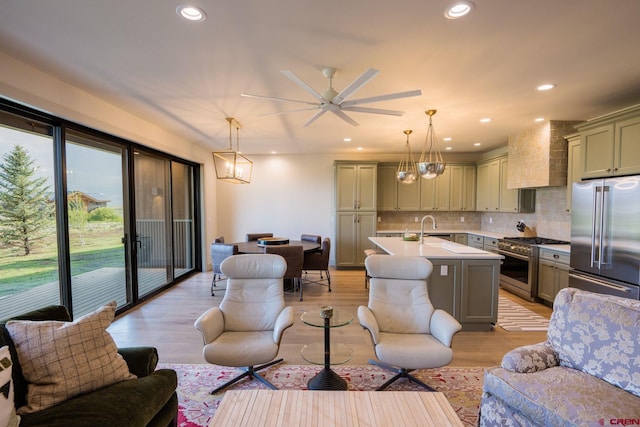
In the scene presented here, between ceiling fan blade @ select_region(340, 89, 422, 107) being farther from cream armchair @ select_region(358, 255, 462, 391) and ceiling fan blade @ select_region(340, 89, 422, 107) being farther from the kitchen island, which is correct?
the kitchen island

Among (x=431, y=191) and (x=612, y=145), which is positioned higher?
(x=612, y=145)

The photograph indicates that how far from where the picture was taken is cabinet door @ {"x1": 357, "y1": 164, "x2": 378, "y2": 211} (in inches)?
237

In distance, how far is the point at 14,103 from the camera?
233 centimetres

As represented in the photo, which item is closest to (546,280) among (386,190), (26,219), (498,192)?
(498,192)

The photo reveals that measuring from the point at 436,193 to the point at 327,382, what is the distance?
524cm

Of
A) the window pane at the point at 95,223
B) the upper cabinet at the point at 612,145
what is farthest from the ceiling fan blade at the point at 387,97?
the window pane at the point at 95,223

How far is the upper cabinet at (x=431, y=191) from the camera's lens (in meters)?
6.20

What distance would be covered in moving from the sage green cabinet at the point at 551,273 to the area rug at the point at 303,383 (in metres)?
2.21

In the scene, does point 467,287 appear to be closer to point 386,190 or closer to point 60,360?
point 386,190

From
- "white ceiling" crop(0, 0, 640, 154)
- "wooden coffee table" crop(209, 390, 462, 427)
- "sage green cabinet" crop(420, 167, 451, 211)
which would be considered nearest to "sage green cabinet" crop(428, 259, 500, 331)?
"wooden coffee table" crop(209, 390, 462, 427)

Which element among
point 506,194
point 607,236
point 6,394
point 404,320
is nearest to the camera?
point 6,394

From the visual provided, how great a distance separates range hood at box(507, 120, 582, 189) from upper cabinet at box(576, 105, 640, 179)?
0.55 metres

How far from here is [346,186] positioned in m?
6.04

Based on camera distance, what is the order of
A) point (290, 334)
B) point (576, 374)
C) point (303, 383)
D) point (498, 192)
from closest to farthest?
point (576, 374)
point (303, 383)
point (290, 334)
point (498, 192)
